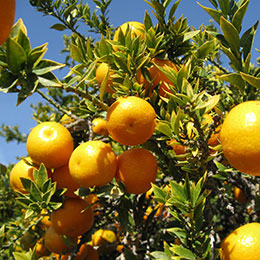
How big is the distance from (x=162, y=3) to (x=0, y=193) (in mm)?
2557

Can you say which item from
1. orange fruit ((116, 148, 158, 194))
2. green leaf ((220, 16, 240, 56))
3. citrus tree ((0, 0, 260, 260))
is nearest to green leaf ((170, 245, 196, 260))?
citrus tree ((0, 0, 260, 260))

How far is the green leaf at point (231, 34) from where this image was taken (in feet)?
3.48

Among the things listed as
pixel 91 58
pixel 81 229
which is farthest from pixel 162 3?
pixel 81 229

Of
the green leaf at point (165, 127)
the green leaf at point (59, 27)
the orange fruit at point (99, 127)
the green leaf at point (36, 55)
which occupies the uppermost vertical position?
the green leaf at point (59, 27)

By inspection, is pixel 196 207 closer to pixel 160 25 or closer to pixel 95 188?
pixel 95 188

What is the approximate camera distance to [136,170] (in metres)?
1.38

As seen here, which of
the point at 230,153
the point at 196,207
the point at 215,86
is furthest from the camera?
the point at 215,86

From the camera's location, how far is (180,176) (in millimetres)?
1566

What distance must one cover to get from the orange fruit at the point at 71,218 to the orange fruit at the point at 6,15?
1176 millimetres

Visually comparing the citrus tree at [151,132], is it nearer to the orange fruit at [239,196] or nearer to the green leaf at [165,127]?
the green leaf at [165,127]

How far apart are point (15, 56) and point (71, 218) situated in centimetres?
96

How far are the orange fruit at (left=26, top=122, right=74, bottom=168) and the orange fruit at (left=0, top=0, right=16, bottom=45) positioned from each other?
90cm

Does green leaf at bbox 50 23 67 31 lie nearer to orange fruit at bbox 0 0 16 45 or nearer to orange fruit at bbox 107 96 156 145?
orange fruit at bbox 107 96 156 145

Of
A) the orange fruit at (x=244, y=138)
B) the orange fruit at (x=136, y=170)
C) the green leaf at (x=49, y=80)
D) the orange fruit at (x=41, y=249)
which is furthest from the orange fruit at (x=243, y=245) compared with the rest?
the orange fruit at (x=41, y=249)
